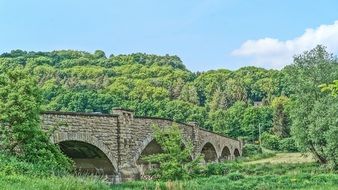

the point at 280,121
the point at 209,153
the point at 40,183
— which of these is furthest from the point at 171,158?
the point at 280,121

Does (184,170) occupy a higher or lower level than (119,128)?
lower

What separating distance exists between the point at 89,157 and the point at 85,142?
3.15 m

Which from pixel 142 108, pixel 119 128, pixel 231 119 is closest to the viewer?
pixel 119 128

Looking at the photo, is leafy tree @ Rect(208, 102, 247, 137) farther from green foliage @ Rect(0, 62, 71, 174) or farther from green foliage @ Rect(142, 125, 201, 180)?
green foliage @ Rect(0, 62, 71, 174)

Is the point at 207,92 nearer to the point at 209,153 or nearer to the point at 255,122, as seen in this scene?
the point at 255,122

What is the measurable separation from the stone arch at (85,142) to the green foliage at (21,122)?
3.22 m

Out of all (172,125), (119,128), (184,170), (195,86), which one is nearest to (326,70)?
(172,125)

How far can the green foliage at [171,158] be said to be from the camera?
26812 millimetres

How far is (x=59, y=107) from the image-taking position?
60.2m

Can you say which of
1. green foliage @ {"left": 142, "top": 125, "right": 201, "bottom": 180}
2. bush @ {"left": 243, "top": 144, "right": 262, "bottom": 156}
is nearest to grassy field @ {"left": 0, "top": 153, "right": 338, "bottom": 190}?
green foliage @ {"left": 142, "top": 125, "right": 201, "bottom": 180}

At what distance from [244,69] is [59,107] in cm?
7728

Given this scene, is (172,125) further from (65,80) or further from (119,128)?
(65,80)

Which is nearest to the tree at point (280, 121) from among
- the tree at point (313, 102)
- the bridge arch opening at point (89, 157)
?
the tree at point (313, 102)

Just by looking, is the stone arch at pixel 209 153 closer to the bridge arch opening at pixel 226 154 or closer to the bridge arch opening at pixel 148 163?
the bridge arch opening at pixel 226 154
